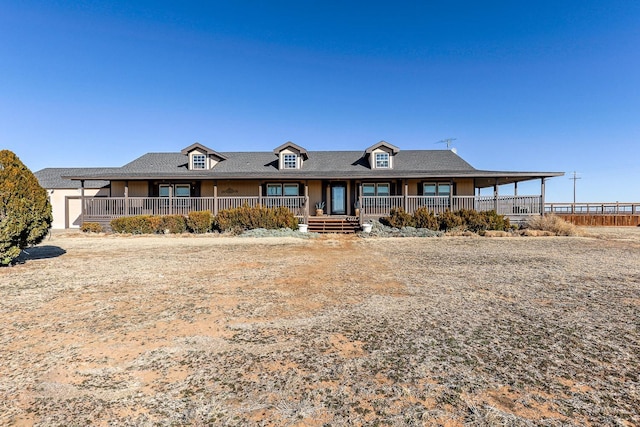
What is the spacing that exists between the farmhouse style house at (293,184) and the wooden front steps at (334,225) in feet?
1.63

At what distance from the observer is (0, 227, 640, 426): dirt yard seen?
215 cm

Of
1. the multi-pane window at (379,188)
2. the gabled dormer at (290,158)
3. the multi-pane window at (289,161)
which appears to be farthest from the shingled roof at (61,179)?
the multi-pane window at (379,188)

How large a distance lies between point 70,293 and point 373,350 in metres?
5.20

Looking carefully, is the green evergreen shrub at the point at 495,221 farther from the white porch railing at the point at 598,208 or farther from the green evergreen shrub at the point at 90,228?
the green evergreen shrub at the point at 90,228

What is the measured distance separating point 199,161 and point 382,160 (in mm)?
12844

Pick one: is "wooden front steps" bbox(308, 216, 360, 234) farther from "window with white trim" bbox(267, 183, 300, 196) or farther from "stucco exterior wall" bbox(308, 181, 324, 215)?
"window with white trim" bbox(267, 183, 300, 196)

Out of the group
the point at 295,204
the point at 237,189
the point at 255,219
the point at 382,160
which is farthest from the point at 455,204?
the point at 237,189

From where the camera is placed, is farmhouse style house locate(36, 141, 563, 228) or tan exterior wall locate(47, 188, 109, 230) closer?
farmhouse style house locate(36, 141, 563, 228)

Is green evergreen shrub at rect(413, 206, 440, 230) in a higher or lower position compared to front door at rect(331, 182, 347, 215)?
lower

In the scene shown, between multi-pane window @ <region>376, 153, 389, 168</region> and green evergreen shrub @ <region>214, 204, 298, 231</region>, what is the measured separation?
7.91 metres

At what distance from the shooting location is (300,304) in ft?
14.7

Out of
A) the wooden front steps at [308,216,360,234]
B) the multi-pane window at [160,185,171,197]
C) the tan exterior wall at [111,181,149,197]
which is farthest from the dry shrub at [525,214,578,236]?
the tan exterior wall at [111,181,149,197]

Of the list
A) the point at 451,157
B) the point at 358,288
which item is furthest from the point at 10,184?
the point at 451,157

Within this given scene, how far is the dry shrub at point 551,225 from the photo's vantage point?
48.6 ft
